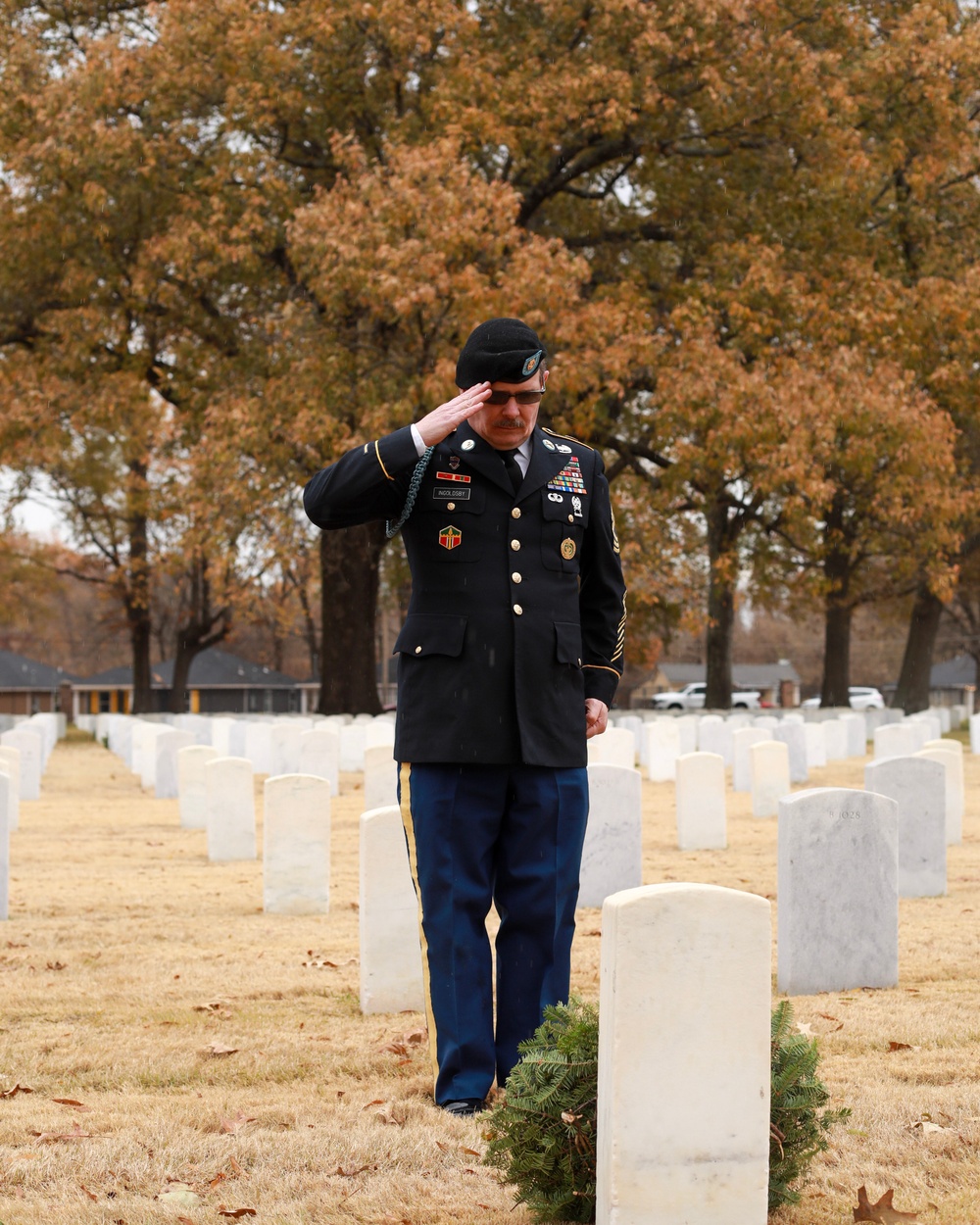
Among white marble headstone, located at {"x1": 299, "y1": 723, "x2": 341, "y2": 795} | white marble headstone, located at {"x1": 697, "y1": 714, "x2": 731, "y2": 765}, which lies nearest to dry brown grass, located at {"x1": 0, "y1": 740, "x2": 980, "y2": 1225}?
white marble headstone, located at {"x1": 299, "y1": 723, "x2": 341, "y2": 795}

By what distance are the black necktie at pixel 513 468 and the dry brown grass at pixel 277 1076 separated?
182 cm

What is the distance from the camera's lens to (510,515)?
4.32 meters

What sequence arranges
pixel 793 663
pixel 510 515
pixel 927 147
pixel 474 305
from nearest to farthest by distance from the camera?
1. pixel 510 515
2. pixel 474 305
3. pixel 927 147
4. pixel 793 663

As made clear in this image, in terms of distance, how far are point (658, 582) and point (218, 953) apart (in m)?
17.8

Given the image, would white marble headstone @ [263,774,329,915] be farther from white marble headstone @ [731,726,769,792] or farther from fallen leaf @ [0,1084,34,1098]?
white marble headstone @ [731,726,769,792]

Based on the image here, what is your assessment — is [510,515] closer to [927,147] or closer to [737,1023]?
[737,1023]

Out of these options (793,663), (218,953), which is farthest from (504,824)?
(793,663)

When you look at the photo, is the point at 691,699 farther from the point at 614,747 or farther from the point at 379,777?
the point at 379,777

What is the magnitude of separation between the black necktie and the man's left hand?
0.67 meters

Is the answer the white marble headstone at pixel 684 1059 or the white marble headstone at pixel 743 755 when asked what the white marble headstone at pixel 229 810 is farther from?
the white marble headstone at pixel 684 1059

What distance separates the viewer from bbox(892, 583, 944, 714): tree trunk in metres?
34.5

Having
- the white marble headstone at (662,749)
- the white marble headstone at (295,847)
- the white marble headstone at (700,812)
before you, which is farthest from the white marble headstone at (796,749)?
the white marble headstone at (295,847)

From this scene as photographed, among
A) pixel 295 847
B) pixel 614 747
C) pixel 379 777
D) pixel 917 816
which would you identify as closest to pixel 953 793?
pixel 917 816

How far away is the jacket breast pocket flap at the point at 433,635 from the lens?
4215 mm
